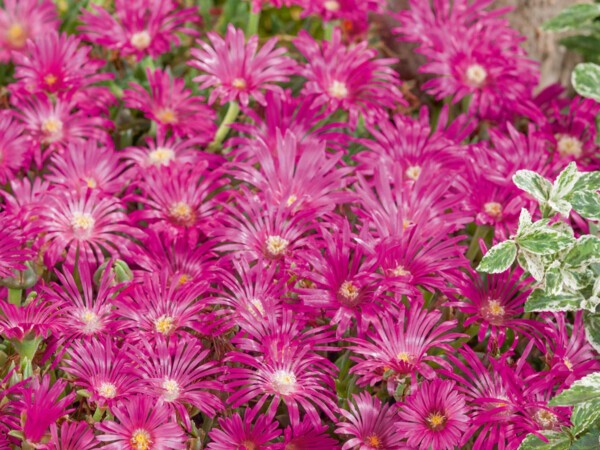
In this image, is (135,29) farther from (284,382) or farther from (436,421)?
→ (436,421)

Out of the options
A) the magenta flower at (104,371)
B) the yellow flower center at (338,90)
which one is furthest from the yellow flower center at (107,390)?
the yellow flower center at (338,90)

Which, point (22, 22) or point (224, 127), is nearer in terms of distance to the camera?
point (224, 127)

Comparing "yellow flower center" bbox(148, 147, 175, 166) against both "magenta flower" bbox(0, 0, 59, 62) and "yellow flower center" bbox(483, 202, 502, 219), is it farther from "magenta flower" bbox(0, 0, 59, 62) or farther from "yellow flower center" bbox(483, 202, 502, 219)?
"yellow flower center" bbox(483, 202, 502, 219)

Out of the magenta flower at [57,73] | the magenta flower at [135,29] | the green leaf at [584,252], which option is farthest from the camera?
the magenta flower at [135,29]

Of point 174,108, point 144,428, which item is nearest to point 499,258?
point 144,428

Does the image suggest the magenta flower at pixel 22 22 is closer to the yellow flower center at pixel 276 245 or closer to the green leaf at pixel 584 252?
the yellow flower center at pixel 276 245
